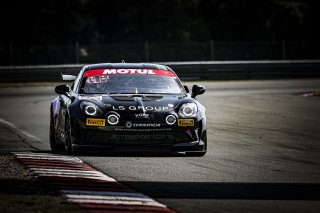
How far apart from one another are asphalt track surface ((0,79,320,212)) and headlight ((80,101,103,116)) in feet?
1.95

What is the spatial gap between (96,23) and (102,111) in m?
50.2

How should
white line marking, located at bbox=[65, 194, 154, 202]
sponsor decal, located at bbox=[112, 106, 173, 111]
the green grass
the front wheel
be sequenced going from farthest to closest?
the green grass < the front wheel < sponsor decal, located at bbox=[112, 106, 173, 111] < white line marking, located at bbox=[65, 194, 154, 202]

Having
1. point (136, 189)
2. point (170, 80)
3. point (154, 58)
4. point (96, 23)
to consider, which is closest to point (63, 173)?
point (136, 189)

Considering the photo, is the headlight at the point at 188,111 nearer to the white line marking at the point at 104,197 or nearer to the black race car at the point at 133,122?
the black race car at the point at 133,122

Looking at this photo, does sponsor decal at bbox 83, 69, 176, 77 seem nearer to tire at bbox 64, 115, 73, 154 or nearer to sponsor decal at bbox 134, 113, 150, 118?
tire at bbox 64, 115, 73, 154

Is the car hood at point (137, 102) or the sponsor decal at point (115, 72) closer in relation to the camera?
the car hood at point (137, 102)

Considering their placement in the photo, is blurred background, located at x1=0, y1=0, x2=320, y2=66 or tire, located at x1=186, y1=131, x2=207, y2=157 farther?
blurred background, located at x1=0, y1=0, x2=320, y2=66

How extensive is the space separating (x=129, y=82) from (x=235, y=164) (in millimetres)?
2411

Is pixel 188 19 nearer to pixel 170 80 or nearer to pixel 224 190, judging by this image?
pixel 170 80

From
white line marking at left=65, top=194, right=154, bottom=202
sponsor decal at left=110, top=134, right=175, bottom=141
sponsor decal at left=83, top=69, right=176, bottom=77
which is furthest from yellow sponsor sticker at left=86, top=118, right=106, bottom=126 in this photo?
white line marking at left=65, top=194, right=154, bottom=202

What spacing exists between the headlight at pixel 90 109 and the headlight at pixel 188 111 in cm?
106

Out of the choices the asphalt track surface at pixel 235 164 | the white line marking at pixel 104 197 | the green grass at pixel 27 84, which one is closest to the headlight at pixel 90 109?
the asphalt track surface at pixel 235 164

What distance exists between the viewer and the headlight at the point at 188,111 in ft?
40.9

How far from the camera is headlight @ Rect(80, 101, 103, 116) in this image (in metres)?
12.3
